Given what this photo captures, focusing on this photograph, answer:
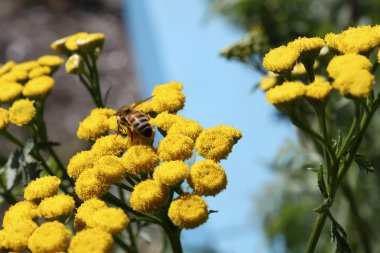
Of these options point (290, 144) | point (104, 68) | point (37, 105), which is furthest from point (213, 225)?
point (104, 68)

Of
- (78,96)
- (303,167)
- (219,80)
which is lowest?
(78,96)

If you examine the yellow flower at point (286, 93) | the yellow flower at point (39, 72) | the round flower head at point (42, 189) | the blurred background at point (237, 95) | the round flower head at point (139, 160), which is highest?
the yellow flower at point (286, 93)

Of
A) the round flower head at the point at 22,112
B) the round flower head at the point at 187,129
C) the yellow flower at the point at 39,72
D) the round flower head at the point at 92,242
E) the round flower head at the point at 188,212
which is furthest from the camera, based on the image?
the yellow flower at the point at 39,72

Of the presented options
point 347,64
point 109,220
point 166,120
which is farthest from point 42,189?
point 347,64

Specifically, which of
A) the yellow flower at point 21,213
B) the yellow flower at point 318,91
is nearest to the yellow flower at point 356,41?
the yellow flower at point 318,91

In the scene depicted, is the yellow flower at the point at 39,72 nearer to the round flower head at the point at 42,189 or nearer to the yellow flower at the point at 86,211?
the round flower head at the point at 42,189

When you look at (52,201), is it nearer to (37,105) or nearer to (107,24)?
(37,105)

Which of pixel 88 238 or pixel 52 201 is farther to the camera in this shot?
pixel 52 201
